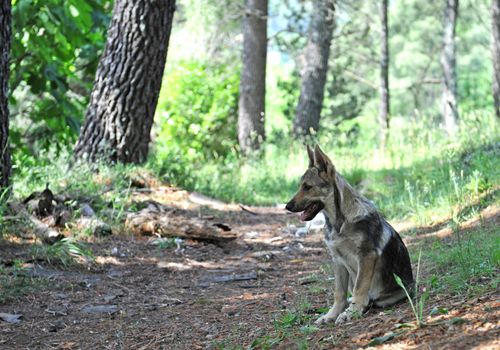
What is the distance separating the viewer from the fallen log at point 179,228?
834 cm

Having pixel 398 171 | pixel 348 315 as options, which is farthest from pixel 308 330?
pixel 398 171

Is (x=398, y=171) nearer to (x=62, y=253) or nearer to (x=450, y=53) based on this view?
(x=62, y=253)

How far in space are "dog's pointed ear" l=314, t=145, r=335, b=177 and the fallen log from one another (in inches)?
127

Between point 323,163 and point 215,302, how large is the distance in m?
1.68

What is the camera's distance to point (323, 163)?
5301 millimetres

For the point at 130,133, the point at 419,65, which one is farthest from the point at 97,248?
the point at 419,65

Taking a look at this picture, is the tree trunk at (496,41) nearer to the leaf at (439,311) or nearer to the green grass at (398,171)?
the green grass at (398,171)

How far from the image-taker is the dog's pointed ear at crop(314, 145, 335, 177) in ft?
17.3

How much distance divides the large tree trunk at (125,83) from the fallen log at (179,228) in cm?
228

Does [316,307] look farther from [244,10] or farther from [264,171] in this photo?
[244,10]

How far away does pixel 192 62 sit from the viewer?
20.7m

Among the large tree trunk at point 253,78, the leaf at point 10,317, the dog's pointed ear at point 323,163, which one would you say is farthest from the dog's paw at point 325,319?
the large tree trunk at point 253,78

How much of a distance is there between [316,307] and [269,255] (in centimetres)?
241

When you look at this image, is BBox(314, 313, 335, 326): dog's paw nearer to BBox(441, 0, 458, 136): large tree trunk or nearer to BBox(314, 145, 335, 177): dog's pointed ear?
BBox(314, 145, 335, 177): dog's pointed ear
